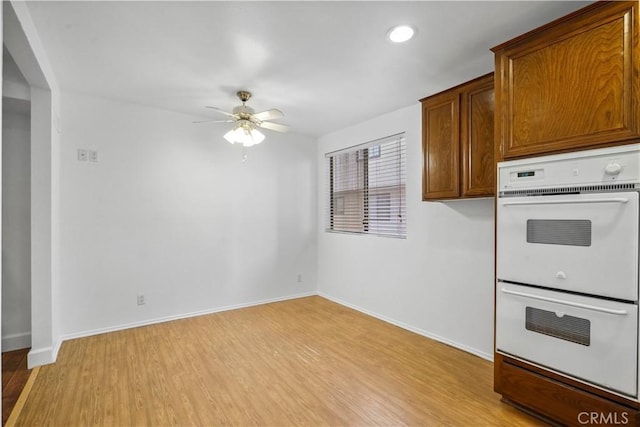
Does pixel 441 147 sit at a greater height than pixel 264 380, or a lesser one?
Answer: greater

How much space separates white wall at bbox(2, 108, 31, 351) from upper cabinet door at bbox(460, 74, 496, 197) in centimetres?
432

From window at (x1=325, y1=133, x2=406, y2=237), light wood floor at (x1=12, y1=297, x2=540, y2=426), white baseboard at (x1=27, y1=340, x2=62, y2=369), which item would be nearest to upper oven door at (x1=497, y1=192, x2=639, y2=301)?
light wood floor at (x1=12, y1=297, x2=540, y2=426)

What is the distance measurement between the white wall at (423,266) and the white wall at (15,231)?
3.65 meters

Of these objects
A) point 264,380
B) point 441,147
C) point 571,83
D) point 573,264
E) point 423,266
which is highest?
point 571,83

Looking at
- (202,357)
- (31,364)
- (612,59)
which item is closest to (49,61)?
(31,364)

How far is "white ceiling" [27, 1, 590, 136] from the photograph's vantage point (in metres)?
1.95

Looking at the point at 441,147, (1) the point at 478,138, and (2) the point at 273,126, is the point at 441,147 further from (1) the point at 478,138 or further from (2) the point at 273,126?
(2) the point at 273,126

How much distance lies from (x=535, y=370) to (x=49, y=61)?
433cm

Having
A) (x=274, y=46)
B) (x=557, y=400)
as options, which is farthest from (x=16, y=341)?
(x=557, y=400)

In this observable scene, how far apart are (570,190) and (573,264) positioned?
0.44m

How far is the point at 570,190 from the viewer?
1.86 m

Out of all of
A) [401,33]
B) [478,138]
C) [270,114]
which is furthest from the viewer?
[270,114]

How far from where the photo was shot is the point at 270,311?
4.18 meters
